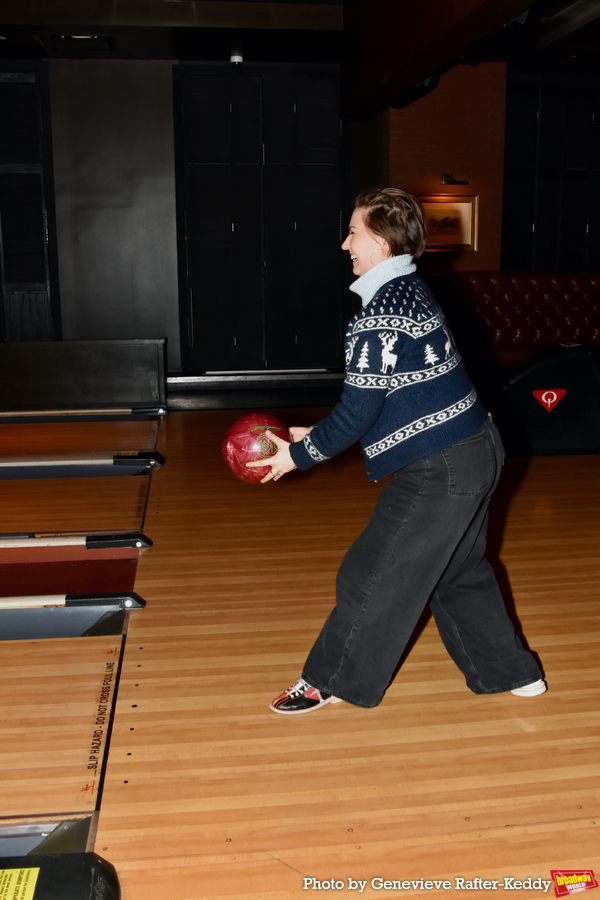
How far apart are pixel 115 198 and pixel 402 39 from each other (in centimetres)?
418

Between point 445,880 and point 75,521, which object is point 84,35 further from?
point 445,880

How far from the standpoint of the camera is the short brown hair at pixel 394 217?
6.12 feet

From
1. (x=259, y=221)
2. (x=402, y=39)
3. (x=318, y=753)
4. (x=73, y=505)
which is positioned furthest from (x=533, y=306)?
(x=318, y=753)

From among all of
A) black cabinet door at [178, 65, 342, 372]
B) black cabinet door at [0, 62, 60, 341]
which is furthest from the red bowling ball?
black cabinet door at [0, 62, 60, 341]

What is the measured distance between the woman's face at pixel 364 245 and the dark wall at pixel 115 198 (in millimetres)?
7515

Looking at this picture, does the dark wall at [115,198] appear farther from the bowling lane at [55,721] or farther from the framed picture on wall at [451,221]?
the bowling lane at [55,721]

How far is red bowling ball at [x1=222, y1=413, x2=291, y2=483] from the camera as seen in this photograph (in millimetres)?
2225

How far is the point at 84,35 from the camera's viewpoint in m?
7.64

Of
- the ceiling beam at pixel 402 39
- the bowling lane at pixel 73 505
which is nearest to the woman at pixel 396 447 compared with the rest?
the bowling lane at pixel 73 505

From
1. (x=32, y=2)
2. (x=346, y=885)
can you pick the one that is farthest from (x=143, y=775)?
(x=32, y=2)

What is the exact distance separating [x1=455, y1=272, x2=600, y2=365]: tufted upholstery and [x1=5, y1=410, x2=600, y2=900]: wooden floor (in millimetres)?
4436

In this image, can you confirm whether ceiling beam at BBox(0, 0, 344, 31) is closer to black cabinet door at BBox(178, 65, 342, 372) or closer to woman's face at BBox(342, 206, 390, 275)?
black cabinet door at BBox(178, 65, 342, 372)

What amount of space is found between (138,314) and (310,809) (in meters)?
8.02

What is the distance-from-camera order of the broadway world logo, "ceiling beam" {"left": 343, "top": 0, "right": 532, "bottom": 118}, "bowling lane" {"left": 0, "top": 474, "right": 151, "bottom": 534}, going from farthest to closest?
"ceiling beam" {"left": 343, "top": 0, "right": 532, "bottom": 118}
"bowling lane" {"left": 0, "top": 474, "right": 151, "bottom": 534}
the broadway world logo
